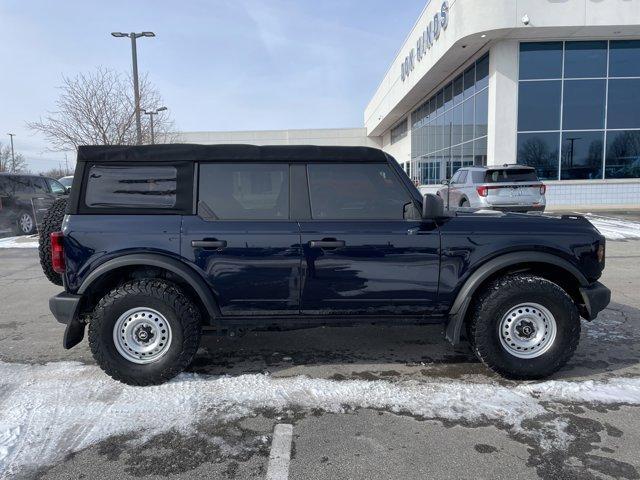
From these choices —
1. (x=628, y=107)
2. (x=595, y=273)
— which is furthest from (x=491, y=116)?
(x=595, y=273)

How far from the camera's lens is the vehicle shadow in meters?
3.88

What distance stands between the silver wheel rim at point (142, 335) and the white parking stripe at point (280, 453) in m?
1.19

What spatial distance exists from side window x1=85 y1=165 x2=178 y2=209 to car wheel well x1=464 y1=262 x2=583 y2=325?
254cm

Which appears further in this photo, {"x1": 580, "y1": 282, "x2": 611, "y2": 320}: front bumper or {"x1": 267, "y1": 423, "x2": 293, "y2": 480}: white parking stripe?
{"x1": 580, "y1": 282, "x2": 611, "y2": 320}: front bumper

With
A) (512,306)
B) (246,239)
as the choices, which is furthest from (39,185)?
(512,306)

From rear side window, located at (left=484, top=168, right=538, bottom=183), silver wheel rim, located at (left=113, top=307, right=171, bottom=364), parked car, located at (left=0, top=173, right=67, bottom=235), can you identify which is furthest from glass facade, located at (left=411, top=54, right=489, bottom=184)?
silver wheel rim, located at (left=113, top=307, right=171, bottom=364)

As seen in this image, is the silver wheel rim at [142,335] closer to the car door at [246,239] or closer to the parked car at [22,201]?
the car door at [246,239]

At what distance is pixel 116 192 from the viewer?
3639mm

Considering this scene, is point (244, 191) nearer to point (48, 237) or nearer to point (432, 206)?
point (432, 206)

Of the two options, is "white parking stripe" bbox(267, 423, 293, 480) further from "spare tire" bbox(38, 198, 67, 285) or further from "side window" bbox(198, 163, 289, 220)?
"spare tire" bbox(38, 198, 67, 285)

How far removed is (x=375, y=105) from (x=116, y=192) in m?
41.1

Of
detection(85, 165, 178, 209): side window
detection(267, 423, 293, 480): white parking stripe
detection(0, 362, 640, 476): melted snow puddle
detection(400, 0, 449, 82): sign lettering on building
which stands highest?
detection(400, 0, 449, 82): sign lettering on building

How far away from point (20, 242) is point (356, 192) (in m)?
11.5

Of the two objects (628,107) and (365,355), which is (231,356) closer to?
(365,355)
